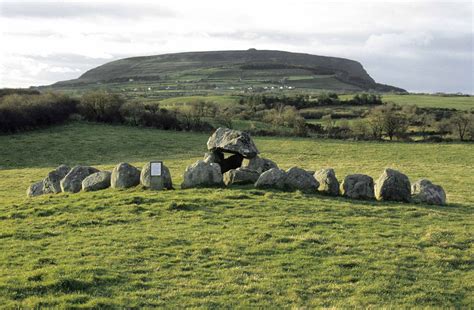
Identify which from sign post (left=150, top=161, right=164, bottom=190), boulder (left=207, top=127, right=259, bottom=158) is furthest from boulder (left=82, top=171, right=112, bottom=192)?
boulder (left=207, top=127, right=259, bottom=158)

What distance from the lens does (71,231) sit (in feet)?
52.4

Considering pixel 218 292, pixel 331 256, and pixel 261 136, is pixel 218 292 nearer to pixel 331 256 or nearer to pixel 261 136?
pixel 331 256

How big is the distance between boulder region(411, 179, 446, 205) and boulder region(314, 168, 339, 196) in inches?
141

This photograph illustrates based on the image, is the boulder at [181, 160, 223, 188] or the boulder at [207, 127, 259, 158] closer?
the boulder at [181, 160, 223, 188]

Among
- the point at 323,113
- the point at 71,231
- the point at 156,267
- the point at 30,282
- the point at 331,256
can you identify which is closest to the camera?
the point at 30,282

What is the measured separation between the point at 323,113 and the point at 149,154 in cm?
4511

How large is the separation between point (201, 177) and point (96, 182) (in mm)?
5192

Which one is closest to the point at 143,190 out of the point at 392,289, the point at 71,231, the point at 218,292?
the point at 71,231

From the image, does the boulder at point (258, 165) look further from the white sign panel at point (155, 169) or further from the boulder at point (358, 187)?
the white sign panel at point (155, 169)

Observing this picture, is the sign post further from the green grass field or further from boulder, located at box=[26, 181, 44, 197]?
boulder, located at box=[26, 181, 44, 197]

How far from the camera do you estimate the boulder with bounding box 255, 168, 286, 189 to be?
74.7ft

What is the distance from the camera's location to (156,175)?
884 inches

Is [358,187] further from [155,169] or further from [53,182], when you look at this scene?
[53,182]

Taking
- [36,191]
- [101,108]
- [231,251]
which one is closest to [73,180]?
[36,191]
